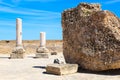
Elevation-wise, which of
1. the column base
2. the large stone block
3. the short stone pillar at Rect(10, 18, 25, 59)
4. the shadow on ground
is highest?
the short stone pillar at Rect(10, 18, 25, 59)

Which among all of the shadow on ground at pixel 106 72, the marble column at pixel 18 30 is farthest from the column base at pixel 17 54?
the shadow on ground at pixel 106 72

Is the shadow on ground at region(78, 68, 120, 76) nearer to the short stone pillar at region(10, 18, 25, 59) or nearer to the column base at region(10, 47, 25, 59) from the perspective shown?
the column base at region(10, 47, 25, 59)

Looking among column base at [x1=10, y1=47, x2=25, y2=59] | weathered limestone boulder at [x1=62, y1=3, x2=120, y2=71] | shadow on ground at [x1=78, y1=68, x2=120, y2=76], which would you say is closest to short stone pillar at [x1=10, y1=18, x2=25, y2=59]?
column base at [x1=10, y1=47, x2=25, y2=59]

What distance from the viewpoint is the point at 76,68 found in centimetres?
1178

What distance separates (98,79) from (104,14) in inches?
131

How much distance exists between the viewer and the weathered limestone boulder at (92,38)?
1117 cm

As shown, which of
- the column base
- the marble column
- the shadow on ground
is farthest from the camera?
the marble column

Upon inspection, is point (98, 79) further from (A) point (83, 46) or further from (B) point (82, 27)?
(B) point (82, 27)

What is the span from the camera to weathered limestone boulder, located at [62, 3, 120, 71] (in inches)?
440

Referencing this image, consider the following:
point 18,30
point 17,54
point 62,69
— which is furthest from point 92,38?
point 18,30

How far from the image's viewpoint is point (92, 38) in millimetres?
11781

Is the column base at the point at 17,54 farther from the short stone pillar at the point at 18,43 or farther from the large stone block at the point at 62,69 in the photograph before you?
the large stone block at the point at 62,69

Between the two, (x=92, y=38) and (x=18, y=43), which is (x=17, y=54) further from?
(x=92, y=38)

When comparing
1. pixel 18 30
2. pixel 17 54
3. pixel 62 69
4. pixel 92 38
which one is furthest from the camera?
pixel 18 30
